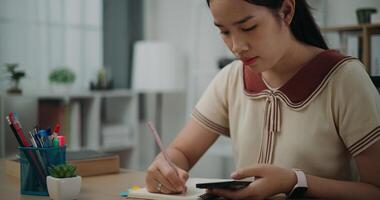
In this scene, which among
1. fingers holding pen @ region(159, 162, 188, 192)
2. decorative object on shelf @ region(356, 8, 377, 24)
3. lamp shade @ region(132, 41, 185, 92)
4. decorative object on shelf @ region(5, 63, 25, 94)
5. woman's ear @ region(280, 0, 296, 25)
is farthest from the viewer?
lamp shade @ region(132, 41, 185, 92)

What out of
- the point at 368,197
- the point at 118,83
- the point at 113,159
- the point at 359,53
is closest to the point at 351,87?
the point at 368,197

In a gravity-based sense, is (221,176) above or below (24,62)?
below

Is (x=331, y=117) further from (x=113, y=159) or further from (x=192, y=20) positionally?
(x=192, y=20)

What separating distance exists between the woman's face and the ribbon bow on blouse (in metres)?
0.14

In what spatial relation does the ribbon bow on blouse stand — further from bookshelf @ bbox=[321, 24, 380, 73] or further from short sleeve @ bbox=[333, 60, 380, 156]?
bookshelf @ bbox=[321, 24, 380, 73]

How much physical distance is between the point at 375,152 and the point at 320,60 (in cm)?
30

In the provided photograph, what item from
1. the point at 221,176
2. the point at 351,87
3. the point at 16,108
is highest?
the point at 351,87

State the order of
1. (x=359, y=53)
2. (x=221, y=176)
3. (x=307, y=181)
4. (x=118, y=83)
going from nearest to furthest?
(x=307, y=181) → (x=359, y=53) → (x=221, y=176) → (x=118, y=83)

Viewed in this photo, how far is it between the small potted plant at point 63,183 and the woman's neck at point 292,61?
612 millimetres

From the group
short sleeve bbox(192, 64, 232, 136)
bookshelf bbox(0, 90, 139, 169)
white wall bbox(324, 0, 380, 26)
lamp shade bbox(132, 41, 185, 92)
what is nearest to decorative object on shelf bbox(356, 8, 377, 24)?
white wall bbox(324, 0, 380, 26)

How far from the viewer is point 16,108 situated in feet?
12.1

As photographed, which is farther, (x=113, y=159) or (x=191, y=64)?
(x=191, y=64)

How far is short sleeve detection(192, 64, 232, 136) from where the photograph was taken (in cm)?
165

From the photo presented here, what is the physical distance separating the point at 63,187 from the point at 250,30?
1.85 feet
